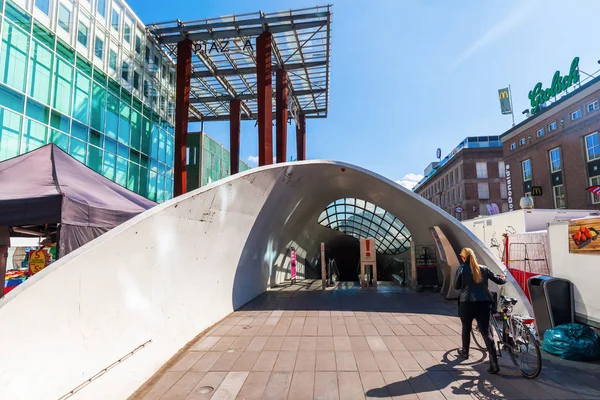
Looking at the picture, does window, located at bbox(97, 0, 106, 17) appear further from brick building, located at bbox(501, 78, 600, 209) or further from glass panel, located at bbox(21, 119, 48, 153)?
brick building, located at bbox(501, 78, 600, 209)

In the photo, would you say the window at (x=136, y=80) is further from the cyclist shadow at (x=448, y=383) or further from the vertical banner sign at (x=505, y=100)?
→ the vertical banner sign at (x=505, y=100)

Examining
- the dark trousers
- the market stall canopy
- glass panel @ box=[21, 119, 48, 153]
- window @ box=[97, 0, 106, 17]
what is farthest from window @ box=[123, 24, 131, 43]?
the dark trousers

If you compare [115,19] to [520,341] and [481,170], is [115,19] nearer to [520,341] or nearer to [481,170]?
[520,341]

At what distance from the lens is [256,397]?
4.09 metres

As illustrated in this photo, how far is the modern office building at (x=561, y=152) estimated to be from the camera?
27047mm

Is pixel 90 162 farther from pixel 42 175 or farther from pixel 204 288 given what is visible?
pixel 204 288

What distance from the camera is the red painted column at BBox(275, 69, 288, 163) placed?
2680 centimetres

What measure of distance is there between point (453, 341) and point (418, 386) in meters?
2.28

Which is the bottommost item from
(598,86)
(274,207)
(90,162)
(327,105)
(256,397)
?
(256,397)

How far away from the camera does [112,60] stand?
62.6 feet

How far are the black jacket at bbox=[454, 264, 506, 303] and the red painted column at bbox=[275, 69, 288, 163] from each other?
2328 cm

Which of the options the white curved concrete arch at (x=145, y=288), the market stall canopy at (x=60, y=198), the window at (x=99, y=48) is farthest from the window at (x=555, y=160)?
the window at (x=99, y=48)

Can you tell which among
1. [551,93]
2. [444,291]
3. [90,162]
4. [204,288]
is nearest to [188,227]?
[204,288]

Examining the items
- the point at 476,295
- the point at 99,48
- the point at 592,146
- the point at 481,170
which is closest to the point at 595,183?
the point at 592,146
